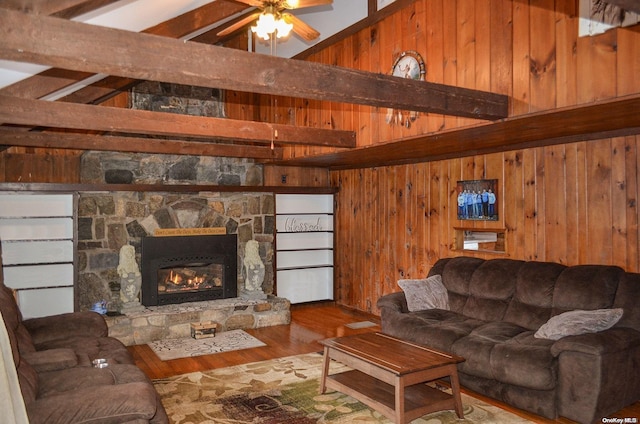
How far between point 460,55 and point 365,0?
1595mm

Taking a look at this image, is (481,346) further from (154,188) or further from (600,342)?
(154,188)

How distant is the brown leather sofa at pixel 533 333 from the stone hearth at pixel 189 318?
6.62 feet

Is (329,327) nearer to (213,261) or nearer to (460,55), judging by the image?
(213,261)

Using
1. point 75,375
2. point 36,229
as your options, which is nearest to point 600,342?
point 75,375

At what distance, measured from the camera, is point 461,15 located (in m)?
4.04

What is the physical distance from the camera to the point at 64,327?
396 centimetres

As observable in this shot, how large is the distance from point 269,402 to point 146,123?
2697 mm

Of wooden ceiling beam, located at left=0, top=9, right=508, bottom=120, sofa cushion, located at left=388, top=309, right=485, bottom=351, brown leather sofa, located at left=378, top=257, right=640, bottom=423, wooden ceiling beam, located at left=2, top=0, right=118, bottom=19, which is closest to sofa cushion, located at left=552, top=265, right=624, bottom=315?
brown leather sofa, located at left=378, top=257, right=640, bottom=423

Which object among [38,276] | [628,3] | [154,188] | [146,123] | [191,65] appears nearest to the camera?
[628,3]

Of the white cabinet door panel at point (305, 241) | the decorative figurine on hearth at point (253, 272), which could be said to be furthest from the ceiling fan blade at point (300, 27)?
the white cabinet door panel at point (305, 241)

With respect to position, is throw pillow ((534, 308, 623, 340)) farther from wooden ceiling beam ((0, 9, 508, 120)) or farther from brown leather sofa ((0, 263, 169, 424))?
brown leather sofa ((0, 263, 169, 424))

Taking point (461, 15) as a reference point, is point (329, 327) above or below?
below

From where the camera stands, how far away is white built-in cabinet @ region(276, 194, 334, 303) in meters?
7.56

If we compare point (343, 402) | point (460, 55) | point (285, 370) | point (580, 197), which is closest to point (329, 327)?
point (285, 370)
